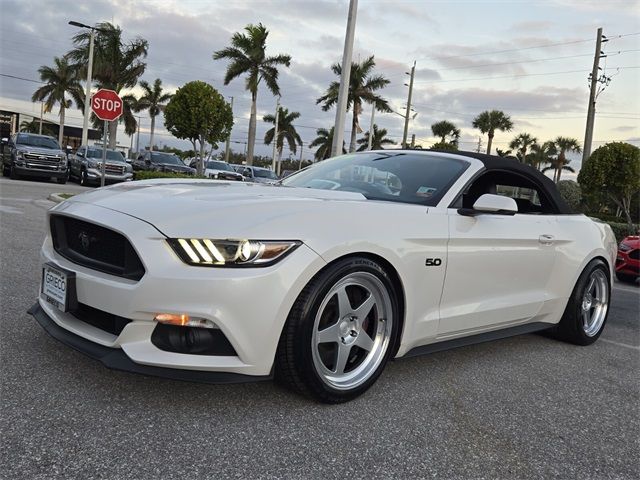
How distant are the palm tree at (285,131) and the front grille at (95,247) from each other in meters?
58.8

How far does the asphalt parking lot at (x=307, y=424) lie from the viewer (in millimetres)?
2168

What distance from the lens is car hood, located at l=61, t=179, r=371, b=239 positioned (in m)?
2.46

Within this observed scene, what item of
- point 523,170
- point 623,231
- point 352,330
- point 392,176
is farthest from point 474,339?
point 623,231

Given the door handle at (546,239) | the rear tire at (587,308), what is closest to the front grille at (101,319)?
the door handle at (546,239)

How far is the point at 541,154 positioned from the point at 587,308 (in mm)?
66988

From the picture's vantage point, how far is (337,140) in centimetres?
1543

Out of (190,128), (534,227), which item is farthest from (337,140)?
(534,227)

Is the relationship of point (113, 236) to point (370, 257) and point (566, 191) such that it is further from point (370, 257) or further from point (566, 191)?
point (566, 191)

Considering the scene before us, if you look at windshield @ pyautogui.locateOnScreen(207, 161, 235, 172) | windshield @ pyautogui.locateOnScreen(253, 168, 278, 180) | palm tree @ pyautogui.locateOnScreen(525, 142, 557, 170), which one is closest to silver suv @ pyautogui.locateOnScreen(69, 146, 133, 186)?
windshield @ pyautogui.locateOnScreen(253, 168, 278, 180)

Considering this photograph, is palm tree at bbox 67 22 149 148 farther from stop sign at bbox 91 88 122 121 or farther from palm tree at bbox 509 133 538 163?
palm tree at bbox 509 133 538 163

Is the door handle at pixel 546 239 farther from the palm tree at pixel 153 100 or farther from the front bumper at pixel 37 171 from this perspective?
the palm tree at pixel 153 100

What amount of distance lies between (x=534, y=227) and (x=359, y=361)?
1.72 m

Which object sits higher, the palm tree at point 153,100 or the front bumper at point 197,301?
the palm tree at point 153,100

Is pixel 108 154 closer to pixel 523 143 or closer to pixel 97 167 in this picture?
pixel 97 167
